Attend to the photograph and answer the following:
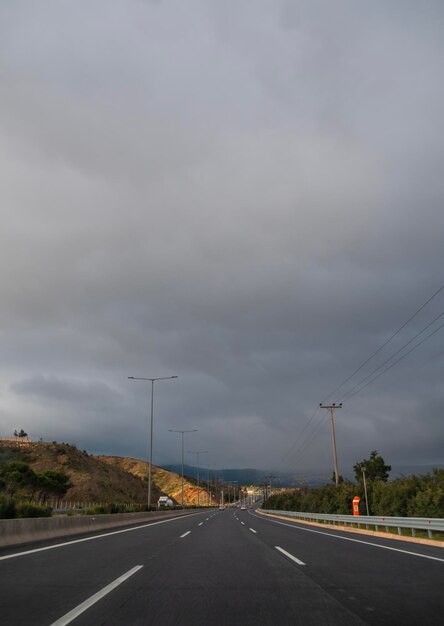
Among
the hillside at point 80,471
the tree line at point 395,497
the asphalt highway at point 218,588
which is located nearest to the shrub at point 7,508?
the asphalt highway at point 218,588

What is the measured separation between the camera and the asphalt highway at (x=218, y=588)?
19.9 ft

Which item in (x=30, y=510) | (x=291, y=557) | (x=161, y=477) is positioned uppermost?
(x=161, y=477)

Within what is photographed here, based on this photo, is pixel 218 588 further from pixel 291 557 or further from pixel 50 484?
pixel 50 484

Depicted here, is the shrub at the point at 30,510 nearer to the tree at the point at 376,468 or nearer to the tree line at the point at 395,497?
the tree line at the point at 395,497

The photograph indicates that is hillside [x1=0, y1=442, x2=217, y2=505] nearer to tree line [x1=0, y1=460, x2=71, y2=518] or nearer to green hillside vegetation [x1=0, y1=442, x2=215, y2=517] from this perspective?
green hillside vegetation [x1=0, y1=442, x2=215, y2=517]

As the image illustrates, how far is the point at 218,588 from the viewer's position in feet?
26.0

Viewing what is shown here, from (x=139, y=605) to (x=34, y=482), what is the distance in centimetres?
7194

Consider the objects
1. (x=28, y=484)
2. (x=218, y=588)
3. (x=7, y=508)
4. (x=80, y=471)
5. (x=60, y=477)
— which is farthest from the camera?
(x=80, y=471)

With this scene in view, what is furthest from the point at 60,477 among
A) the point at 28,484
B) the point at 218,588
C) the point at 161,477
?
the point at 161,477

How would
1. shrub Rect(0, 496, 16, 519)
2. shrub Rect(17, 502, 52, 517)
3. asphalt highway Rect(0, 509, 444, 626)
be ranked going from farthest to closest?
shrub Rect(17, 502, 52, 517) → shrub Rect(0, 496, 16, 519) → asphalt highway Rect(0, 509, 444, 626)

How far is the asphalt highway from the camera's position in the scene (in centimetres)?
608

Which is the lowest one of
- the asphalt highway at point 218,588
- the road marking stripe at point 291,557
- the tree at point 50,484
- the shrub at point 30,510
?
the road marking stripe at point 291,557

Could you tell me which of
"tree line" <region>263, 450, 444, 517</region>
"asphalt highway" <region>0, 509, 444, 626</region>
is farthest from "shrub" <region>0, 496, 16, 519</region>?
"tree line" <region>263, 450, 444, 517</region>

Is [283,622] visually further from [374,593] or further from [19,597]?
[19,597]
